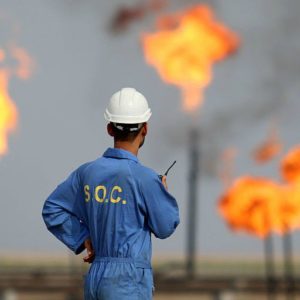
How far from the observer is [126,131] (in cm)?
796

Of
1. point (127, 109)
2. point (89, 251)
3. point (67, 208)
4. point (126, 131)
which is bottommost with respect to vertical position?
point (89, 251)

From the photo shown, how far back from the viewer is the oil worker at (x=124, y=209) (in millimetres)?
7871

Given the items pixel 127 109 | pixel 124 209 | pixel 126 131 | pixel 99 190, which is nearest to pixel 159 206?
pixel 124 209

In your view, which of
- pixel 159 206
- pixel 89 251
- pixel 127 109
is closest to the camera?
pixel 159 206

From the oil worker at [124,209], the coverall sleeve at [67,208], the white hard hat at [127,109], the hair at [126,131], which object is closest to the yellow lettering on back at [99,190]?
the oil worker at [124,209]

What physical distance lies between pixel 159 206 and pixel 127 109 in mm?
741

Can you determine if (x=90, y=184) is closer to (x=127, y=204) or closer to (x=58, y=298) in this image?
(x=127, y=204)

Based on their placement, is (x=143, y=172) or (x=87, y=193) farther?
(x=87, y=193)

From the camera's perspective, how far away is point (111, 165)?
26.2ft

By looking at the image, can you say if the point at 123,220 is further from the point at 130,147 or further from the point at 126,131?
the point at 126,131

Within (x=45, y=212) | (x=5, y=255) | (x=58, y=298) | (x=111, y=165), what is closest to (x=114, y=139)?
(x=111, y=165)

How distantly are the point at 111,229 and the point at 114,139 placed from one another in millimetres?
658

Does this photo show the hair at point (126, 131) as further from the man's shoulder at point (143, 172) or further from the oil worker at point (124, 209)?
the man's shoulder at point (143, 172)

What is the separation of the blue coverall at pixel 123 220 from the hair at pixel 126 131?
103 millimetres
